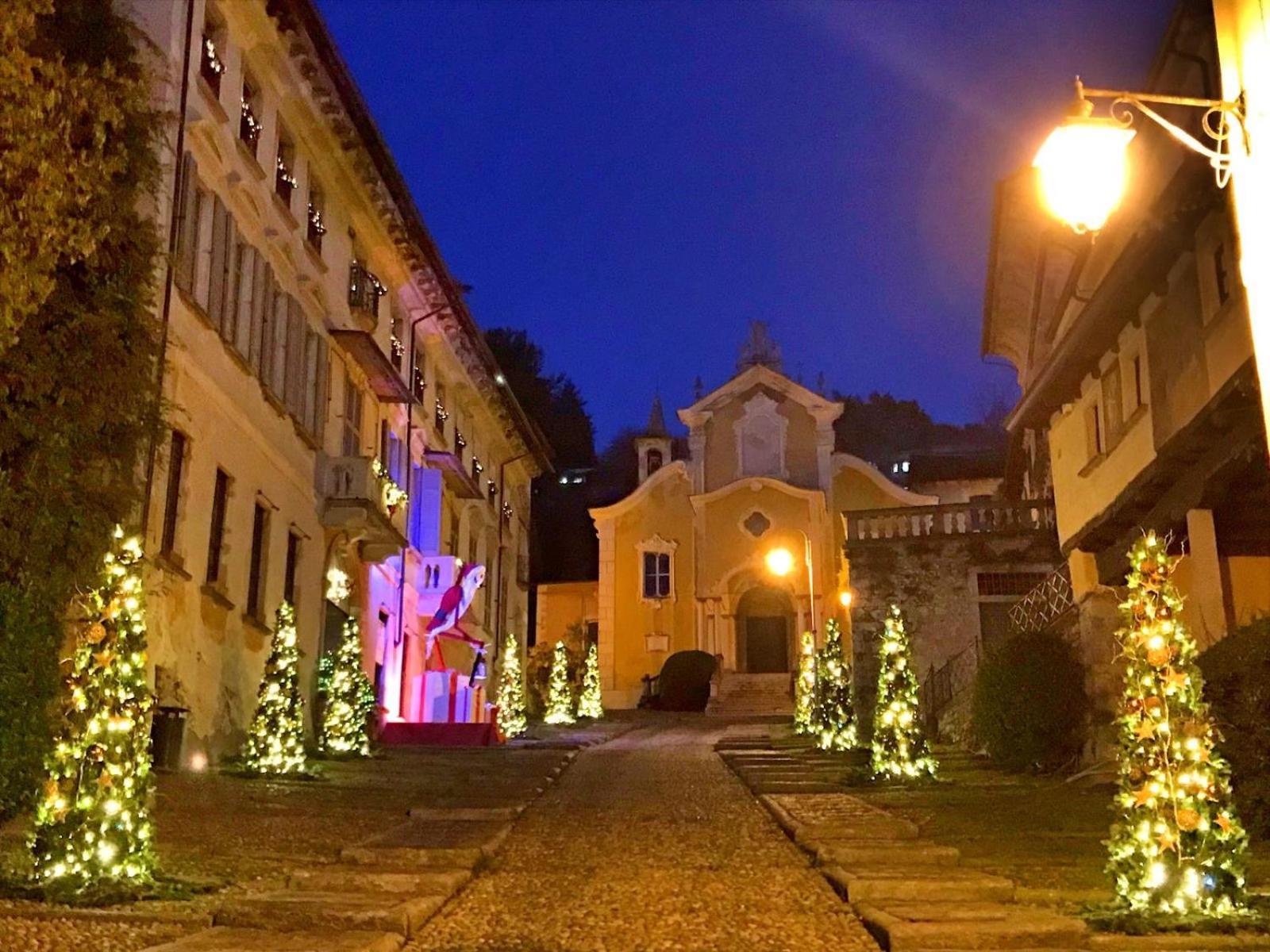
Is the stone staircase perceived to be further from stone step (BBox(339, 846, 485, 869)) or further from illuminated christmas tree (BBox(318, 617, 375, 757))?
stone step (BBox(339, 846, 485, 869))

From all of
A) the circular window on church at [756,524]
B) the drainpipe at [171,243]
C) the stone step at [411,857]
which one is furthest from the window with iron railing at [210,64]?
the circular window on church at [756,524]

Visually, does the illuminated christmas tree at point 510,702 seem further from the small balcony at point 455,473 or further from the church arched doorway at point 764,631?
the church arched doorway at point 764,631

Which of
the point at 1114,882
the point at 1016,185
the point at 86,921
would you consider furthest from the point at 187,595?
the point at 1016,185

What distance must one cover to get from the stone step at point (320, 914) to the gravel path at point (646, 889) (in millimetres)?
154

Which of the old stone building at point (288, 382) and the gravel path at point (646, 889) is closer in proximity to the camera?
the gravel path at point (646, 889)

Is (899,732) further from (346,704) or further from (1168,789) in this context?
(346,704)

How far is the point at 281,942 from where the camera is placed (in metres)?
6.08

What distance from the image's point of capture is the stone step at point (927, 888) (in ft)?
24.3

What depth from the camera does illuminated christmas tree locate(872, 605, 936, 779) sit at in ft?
48.9

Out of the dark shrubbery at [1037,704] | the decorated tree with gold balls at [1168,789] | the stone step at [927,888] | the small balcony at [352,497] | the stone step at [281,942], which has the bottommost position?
the stone step at [281,942]

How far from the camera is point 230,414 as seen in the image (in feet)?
58.7

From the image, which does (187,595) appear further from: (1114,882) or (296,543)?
(1114,882)

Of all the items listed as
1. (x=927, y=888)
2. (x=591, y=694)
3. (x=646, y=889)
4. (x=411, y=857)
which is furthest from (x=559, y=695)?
(x=927, y=888)

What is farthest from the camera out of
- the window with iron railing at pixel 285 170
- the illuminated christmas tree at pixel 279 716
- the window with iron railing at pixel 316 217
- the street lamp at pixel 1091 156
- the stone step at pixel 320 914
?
the window with iron railing at pixel 316 217
